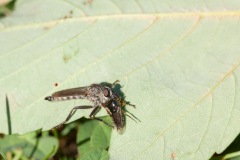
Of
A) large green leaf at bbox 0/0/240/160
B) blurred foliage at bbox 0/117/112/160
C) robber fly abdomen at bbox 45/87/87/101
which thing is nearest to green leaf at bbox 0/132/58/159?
blurred foliage at bbox 0/117/112/160

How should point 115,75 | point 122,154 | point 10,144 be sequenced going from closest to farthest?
point 122,154 → point 115,75 → point 10,144

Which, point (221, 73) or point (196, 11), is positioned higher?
point (196, 11)

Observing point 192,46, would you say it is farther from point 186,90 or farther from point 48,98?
point 48,98

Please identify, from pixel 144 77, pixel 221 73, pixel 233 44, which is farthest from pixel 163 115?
pixel 233 44

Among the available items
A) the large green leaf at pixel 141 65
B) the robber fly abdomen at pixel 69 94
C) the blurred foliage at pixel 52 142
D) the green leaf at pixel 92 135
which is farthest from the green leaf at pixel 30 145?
the robber fly abdomen at pixel 69 94

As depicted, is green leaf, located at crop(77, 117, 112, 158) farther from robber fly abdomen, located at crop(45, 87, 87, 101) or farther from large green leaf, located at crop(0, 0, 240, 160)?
robber fly abdomen, located at crop(45, 87, 87, 101)
